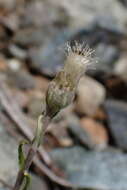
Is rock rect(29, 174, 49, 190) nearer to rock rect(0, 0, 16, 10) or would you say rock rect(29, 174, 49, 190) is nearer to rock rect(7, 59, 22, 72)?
rock rect(7, 59, 22, 72)

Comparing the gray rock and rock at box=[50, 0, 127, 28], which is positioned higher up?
rock at box=[50, 0, 127, 28]

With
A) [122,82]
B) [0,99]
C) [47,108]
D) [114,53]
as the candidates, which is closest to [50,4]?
[114,53]

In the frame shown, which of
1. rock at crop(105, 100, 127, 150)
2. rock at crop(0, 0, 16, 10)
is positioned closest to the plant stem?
rock at crop(105, 100, 127, 150)

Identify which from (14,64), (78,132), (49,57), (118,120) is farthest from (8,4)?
(78,132)

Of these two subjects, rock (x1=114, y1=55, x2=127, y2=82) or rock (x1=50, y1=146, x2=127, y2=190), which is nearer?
rock (x1=50, y1=146, x2=127, y2=190)

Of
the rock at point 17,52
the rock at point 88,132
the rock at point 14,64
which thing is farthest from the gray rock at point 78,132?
the rock at point 17,52
